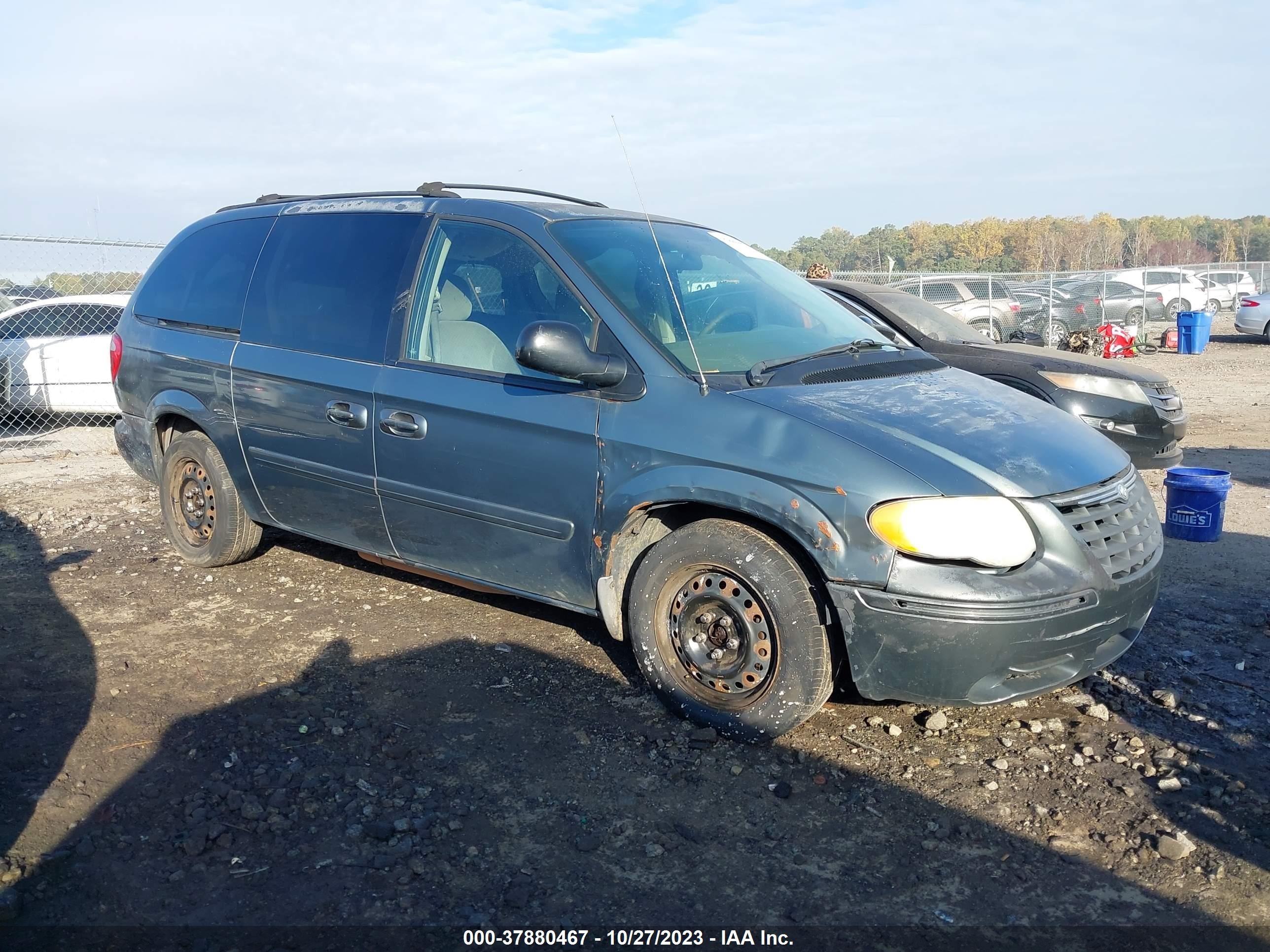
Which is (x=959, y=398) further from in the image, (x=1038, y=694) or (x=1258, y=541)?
(x=1258, y=541)

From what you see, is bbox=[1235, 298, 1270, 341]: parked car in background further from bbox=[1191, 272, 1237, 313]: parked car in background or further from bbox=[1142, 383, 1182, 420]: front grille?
bbox=[1142, 383, 1182, 420]: front grille

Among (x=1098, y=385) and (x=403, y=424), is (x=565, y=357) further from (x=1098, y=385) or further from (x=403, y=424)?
(x=1098, y=385)

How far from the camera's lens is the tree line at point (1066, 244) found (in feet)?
165

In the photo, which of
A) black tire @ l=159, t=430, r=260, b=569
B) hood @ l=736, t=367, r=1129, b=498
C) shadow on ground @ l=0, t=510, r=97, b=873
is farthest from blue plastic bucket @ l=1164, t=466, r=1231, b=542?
shadow on ground @ l=0, t=510, r=97, b=873

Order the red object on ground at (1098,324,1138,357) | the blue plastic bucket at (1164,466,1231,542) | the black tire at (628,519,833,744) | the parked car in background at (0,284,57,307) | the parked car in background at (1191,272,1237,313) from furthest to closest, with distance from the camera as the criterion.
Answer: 1. the parked car in background at (1191,272,1237,313)
2. the red object on ground at (1098,324,1138,357)
3. the parked car in background at (0,284,57,307)
4. the blue plastic bucket at (1164,466,1231,542)
5. the black tire at (628,519,833,744)

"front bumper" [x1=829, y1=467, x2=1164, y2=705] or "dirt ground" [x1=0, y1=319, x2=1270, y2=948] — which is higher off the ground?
"front bumper" [x1=829, y1=467, x2=1164, y2=705]

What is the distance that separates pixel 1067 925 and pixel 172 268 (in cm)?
542

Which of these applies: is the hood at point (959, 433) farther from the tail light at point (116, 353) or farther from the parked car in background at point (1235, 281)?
the parked car in background at point (1235, 281)

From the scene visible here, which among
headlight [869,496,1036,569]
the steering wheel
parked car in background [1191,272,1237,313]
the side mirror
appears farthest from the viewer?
parked car in background [1191,272,1237,313]

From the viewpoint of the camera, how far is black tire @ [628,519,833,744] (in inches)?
143

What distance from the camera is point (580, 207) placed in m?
4.86

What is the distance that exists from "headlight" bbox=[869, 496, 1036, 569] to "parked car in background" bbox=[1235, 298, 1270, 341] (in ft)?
75.6

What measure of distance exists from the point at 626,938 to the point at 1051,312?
21.8 m

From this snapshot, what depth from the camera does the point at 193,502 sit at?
594 centimetres
